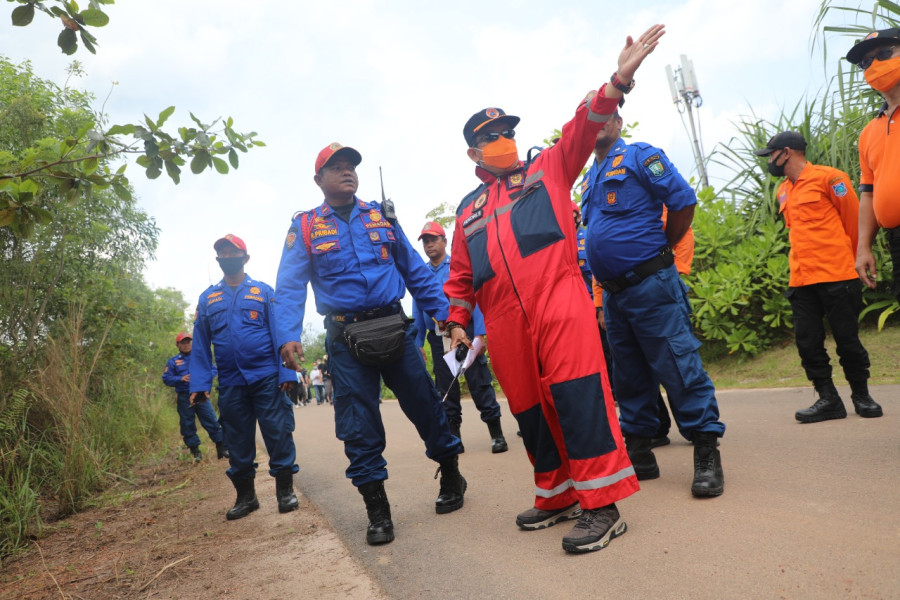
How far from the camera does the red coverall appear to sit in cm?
294

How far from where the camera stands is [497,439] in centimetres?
603

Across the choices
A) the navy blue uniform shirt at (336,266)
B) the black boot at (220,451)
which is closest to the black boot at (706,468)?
the navy blue uniform shirt at (336,266)

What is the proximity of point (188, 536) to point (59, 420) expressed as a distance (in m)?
2.40

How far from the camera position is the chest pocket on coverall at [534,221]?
10.1 feet

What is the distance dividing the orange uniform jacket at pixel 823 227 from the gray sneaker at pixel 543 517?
2866 millimetres

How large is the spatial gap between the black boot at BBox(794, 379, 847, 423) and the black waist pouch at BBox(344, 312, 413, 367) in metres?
3.04

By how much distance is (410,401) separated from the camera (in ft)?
13.0

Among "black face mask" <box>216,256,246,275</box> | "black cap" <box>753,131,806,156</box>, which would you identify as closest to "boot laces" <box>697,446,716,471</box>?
"black cap" <box>753,131,806,156</box>

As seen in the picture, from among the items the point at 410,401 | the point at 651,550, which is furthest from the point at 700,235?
the point at 651,550

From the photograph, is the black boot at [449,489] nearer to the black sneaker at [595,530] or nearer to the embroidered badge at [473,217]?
the black sneaker at [595,530]

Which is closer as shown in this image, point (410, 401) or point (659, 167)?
point (659, 167)

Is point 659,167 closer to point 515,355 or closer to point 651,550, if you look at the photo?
point 515,355

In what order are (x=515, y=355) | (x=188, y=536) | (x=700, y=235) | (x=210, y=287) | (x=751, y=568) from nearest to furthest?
1. (x=751, y=568)
2. (x=515, y=355)
3. (x=188, y=536)
4. (x=210, y=287)
5. (x=700, y=235)

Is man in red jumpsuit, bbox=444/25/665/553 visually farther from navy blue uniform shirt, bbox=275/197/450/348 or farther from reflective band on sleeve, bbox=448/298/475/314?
navy blue uniform shirt, bbox=275/197/450/348
